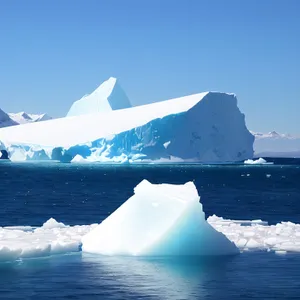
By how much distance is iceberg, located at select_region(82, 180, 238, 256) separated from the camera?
13523mm

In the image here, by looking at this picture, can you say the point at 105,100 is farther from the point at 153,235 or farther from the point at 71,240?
the point at 153,235

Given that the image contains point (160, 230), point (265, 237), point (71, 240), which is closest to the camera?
point (160, 230)

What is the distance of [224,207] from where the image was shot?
1183 inches

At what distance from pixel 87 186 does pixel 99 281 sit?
32.6 meters

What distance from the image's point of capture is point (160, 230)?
1350cm

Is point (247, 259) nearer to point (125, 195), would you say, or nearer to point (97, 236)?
point (97, 236)

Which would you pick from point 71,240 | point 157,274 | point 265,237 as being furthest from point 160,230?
point 265,237

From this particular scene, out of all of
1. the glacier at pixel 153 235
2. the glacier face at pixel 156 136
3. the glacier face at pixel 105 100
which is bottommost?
the glacier at pixel 153 235

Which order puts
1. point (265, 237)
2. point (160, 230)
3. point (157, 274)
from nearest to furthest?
1. point (157, 274)
2. point (160, 230)
3. point (265, 237)

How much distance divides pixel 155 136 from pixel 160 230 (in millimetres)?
52396

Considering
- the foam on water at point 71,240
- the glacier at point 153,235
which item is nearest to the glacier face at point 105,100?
the foam on water at point 71,240

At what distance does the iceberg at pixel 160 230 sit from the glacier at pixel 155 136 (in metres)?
49.5

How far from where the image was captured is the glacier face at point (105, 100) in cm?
8325

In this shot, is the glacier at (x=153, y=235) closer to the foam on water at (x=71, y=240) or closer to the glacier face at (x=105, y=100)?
the foam on water at (x=71, y=240)
